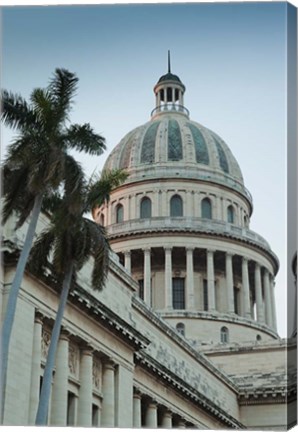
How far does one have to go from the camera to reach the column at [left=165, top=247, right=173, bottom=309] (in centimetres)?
7525

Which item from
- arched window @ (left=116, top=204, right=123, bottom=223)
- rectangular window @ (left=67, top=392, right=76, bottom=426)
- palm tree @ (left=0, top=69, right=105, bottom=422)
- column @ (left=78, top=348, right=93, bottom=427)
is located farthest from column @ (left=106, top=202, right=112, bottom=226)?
palm tree @ (left=0, top=69, right=105, bottom=422)

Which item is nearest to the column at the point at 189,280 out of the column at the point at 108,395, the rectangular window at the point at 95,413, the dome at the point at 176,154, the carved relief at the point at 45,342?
the dome at the point at 176,154

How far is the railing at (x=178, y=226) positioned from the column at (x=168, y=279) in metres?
2.06

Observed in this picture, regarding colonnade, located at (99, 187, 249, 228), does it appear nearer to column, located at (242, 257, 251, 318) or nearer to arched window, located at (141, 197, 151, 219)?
arched window, located at (141, 197, 151, 219)

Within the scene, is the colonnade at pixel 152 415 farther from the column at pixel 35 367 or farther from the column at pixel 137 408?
the column at pixel 35 367

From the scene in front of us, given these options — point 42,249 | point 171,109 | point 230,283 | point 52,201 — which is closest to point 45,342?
point 42,249

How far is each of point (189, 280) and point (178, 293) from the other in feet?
5.45

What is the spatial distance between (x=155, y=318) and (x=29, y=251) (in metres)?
19.5

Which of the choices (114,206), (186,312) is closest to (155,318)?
(186,312)

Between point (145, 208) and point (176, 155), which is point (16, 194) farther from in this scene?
point (176, 155)

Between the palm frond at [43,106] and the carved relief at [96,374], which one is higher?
the palm frond at [43,106]

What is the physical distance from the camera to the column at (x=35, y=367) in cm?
3114

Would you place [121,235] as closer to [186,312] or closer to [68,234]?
[186,312]

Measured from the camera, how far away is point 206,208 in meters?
80.5
